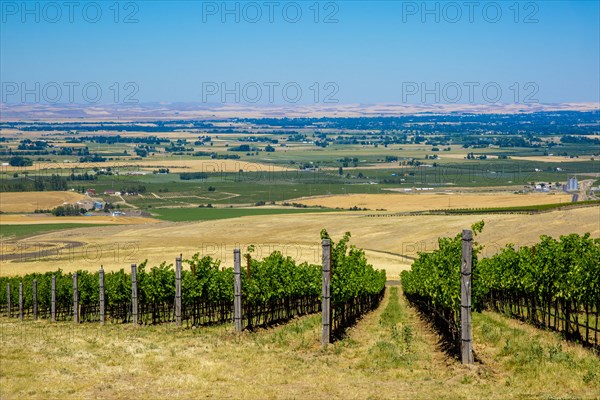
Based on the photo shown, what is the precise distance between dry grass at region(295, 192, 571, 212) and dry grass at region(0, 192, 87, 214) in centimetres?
5006

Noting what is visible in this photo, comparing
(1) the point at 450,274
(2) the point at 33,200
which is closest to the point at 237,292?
(1) the point at 450,274

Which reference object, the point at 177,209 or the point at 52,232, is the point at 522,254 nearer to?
the point at 52,232

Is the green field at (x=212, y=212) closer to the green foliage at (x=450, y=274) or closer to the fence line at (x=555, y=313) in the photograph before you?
the fence line at (x=555, y=313)

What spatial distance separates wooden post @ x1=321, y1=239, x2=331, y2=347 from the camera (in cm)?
2200

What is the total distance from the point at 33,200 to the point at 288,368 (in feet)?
544

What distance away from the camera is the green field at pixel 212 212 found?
14212 centimetres

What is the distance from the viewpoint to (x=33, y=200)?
17462cm

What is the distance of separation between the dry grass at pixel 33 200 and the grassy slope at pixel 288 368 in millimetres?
146406

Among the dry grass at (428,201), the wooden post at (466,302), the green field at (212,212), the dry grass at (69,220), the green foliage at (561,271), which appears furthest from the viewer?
the green field at (212,212)

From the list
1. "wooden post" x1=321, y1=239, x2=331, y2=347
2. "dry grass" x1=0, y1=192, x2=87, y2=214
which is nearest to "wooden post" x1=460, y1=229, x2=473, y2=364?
"wooden post" x1=321, y1=239, x2=331, y2=347

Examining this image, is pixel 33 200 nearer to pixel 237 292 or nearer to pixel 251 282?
pixel 251 282

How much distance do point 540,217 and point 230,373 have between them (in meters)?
84.3

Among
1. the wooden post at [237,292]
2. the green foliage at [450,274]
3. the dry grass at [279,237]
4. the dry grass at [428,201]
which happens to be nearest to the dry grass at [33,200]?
the dry grass at [279,237]

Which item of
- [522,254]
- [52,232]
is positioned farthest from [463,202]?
[522,254]
